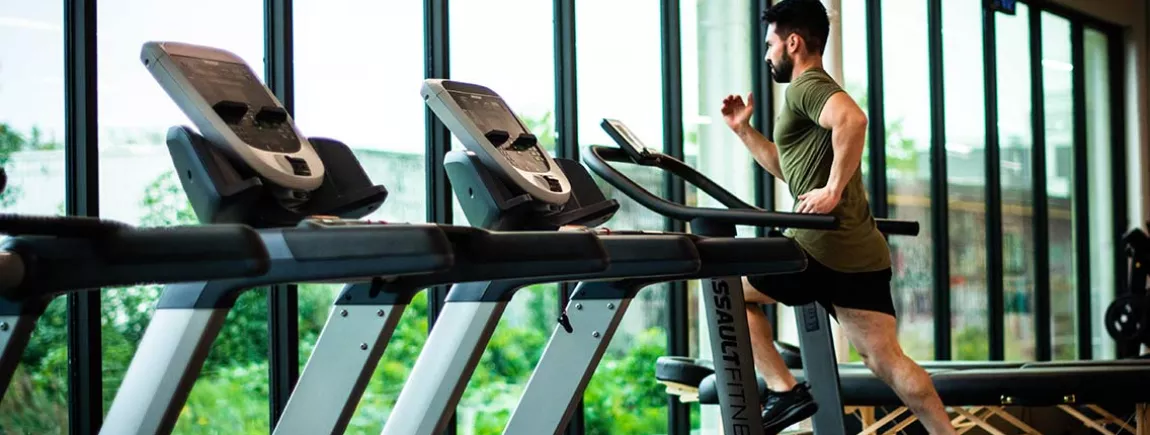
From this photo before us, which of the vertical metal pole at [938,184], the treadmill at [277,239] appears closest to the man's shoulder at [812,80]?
the treadmill at [277,239]

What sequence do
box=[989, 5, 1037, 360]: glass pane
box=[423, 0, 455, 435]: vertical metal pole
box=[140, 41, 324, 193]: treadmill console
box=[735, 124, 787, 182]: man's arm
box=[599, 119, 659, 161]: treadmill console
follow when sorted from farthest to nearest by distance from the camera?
box=[989, 5, 1037, 360]: glass pane → box=[423, 0, 455, 435]: vertical metal pole → box=[735, 124, 787, 182]: man's arm → box=[599, 119, 659, 161]: treadmill console → box=[140, 41, 324, 193]: treadmill console

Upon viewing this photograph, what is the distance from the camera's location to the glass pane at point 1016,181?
8078 millimetres

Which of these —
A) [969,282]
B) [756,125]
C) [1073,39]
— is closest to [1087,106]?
[1073,39]

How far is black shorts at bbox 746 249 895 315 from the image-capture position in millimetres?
3303

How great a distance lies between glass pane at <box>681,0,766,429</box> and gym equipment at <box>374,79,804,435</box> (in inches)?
111

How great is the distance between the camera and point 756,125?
19.6ft

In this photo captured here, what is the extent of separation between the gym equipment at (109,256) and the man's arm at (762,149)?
2.24 m

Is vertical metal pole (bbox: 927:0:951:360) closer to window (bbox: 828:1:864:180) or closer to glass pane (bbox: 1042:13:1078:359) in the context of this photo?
window (bbox: 828:1:864:180)

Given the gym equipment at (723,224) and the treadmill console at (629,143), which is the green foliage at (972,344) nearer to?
the gym equipment at (723,224)

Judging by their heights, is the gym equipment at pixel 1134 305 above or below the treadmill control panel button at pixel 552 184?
below

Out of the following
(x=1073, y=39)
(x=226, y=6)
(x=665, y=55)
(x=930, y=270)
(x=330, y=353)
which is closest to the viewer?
(x=330, y=353)

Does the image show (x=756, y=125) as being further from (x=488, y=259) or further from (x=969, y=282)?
(x=488, y=259)

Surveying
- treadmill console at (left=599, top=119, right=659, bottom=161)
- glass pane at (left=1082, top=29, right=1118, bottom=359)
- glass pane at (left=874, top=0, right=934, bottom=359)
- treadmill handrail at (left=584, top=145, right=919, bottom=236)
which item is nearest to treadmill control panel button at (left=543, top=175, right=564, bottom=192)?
treadmill handrail at (left=584, top=145, right=919, bottom=236)

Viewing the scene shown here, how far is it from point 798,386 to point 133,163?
5.87ft
